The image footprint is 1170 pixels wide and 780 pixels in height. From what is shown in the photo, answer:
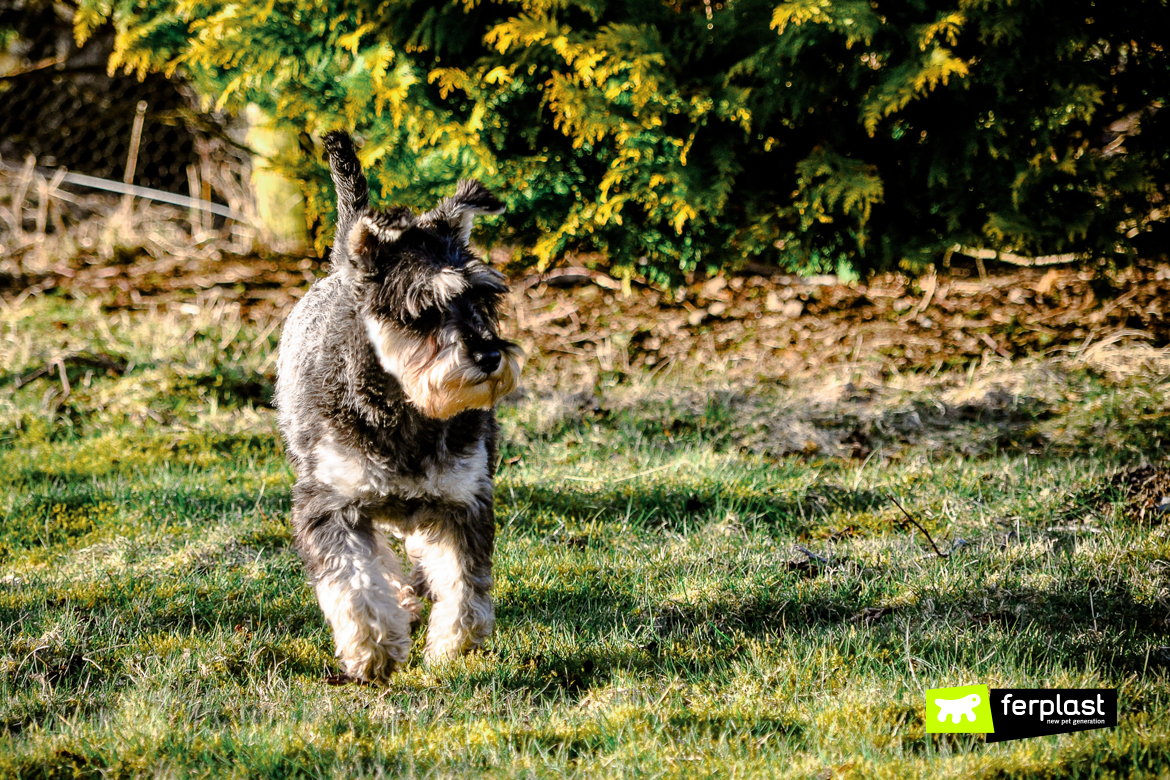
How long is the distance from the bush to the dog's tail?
1800 millimetres

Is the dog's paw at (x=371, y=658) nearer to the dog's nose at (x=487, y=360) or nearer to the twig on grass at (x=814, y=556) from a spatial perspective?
the dog's nose at (x=487, y=360)

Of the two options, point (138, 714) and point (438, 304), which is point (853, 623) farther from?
point (138, 714)

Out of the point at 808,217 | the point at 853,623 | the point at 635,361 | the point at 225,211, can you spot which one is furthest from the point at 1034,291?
the point at 225,211

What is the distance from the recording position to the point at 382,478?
3.59 meters

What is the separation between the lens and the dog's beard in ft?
11.3

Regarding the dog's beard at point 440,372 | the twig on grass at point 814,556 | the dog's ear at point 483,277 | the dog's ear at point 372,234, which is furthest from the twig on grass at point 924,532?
the dog's ear at point 372,234

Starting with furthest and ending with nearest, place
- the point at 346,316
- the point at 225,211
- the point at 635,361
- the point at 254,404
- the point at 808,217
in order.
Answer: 1. the point at 225,211
2. the point at 635,361
3. the point at 254,404
4. the point at 808,217
5. the point at 346,316

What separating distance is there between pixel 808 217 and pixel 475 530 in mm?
3419

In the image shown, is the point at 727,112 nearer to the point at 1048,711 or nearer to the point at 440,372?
the point at 440,372

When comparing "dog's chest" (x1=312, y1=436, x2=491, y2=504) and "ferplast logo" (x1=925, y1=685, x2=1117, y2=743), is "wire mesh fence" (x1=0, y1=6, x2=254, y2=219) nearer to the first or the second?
"dog's chest" (x1=312, y1=436, x2=491, y2=504)

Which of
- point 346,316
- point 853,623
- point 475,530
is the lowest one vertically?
point 853,623

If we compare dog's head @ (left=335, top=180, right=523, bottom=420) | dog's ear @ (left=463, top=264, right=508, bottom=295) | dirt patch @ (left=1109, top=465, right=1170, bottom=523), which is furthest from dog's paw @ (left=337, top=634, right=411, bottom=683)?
dirt patch @ (left=1109, top=465, right=1170, bottom=523)

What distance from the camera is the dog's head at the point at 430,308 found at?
3486mm

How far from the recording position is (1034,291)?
7797 millimetres
